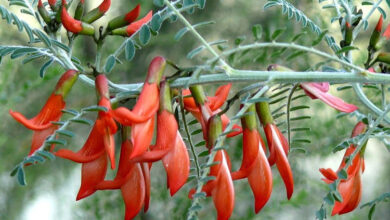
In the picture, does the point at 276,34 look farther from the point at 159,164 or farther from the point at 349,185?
Answer: the point at 159,164

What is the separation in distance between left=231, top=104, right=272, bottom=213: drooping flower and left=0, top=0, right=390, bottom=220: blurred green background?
3.85 feet

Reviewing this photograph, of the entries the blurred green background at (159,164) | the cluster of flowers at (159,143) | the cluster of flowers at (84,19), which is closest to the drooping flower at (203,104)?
the cluster of flowers at (159,143)

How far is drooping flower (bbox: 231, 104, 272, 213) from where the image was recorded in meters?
0.75

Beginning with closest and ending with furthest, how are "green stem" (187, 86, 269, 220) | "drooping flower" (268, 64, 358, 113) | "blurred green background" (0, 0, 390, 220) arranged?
1. "green stem" (187, 86, 269, 220)
2. "drooping flower" (268, 64, 358, 113)
3. "blurred green background" (0, 0, 390, 220)

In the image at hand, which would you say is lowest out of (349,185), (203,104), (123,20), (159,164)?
(349,185)

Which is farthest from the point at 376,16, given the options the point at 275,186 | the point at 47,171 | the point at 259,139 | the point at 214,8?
the point at 259,139

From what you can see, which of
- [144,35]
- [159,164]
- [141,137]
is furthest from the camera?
[159,164]

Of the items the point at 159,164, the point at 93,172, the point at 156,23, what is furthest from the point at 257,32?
the point at 159,164

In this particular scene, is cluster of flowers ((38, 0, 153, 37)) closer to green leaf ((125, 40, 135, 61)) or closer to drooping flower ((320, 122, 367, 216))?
green leaf ((125, 40, 135, 61))

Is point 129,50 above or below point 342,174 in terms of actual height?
above

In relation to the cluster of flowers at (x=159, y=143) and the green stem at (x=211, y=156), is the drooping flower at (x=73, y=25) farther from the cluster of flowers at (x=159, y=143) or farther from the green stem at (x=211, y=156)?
the green stem at (x=211, y=156)

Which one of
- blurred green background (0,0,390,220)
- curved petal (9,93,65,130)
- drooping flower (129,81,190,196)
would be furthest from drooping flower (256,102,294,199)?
blurred green background (0,0,390,220)

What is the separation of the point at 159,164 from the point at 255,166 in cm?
205

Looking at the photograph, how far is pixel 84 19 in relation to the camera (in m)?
0.80
